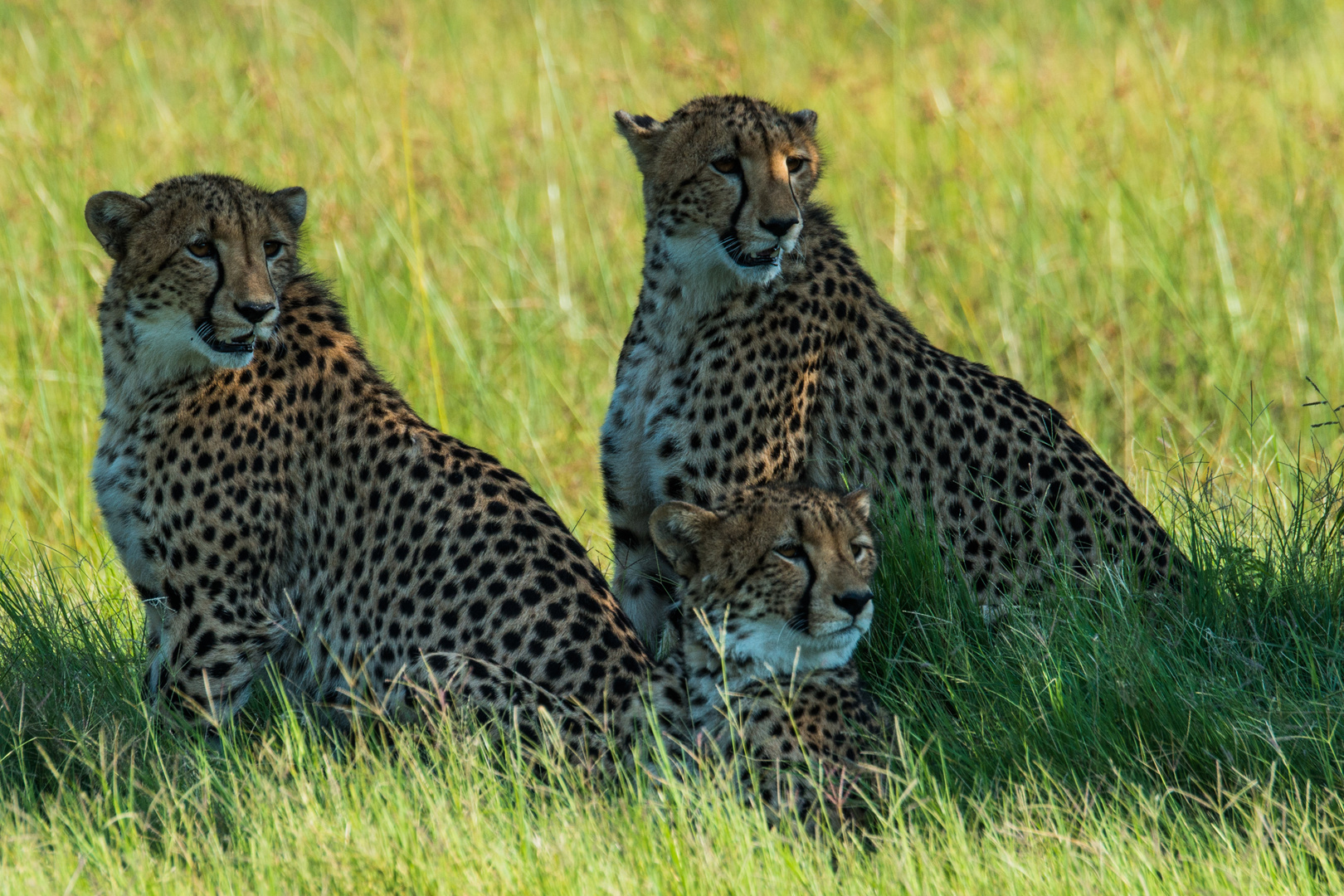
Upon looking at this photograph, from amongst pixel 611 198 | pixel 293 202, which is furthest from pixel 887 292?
pixel 293 202

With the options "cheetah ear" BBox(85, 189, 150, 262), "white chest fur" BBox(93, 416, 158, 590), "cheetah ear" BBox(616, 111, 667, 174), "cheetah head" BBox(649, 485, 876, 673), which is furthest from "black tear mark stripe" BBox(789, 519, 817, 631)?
"cheetah ear" BBox(85, 189, 150, 262)

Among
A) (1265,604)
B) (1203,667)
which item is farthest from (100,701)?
(1265,604)

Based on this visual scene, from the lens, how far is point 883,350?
3.94 metres

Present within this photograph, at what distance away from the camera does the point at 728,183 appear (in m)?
3.68

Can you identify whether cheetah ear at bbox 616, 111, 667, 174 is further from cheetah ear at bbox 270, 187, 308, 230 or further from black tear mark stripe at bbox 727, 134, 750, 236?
cheetah ear at bbox 270, 187, 308, 230

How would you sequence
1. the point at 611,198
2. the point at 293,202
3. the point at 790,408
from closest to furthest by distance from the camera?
the point at 293,202, the point at 790,408, the point at 611,198

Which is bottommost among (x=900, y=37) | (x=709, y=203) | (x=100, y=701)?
(x=100, y=701)

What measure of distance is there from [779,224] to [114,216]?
4.98 ft

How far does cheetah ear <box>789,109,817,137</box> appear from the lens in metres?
3.94

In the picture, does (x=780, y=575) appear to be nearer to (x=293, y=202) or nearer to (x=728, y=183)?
(x=728, y=183)

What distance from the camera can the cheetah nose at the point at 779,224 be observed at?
358cm

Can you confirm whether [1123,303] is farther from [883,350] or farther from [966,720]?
[966,720]

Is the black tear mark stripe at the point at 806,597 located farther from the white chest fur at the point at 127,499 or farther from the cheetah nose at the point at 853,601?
the white chest fur at the point at 127,499

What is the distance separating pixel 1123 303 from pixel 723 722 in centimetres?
379
